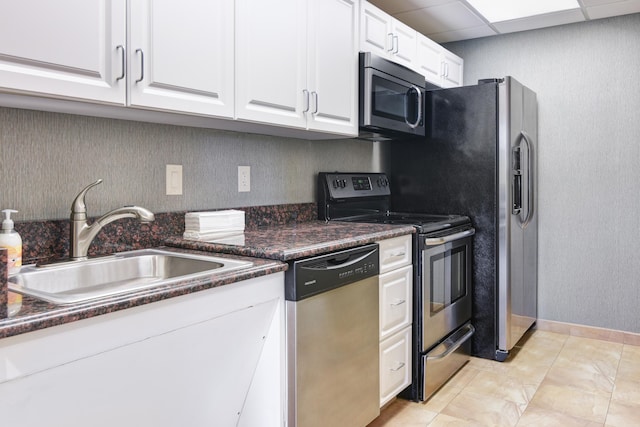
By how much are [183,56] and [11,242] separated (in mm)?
728

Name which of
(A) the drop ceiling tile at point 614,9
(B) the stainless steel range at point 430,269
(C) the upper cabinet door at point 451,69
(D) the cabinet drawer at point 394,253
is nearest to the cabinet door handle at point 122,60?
(D) the cabinet drawer at point 394,253

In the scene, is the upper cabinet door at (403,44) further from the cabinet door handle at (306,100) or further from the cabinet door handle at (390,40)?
the cabinet door handle at (306,100)

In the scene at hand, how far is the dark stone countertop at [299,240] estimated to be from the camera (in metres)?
1.60

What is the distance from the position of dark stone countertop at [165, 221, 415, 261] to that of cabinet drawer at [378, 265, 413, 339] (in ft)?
0.58

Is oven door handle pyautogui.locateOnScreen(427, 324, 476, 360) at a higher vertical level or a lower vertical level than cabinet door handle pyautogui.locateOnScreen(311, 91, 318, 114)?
lower

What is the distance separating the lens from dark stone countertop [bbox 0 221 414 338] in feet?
3.10

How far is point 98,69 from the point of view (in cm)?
132

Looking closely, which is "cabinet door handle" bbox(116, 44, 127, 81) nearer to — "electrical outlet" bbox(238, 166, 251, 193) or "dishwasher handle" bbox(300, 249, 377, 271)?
"dishwasher handle" bbox(300, 249, 377, 271)

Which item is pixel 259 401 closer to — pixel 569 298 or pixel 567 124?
pixel 569 298

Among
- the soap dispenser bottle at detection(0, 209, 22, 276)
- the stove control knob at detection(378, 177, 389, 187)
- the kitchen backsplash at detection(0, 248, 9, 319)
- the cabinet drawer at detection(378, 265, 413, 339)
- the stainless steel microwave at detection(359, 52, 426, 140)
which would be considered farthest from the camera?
the stove control knob at detection(378, 177, 389, 187)

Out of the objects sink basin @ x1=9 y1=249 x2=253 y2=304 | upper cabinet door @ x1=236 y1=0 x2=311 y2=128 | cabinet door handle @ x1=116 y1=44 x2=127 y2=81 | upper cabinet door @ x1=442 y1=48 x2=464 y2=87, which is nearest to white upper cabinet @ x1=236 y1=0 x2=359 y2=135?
upper cabinet door @ x1=236 y1=0 x2=311 y2=128

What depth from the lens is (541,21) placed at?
3252mm

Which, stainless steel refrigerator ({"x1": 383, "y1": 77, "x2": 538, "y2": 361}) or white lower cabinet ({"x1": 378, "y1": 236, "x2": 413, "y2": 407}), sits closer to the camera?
white lower cabinet ({"x1": 378, "y1": 236, "x2": 413, "y2": 407})

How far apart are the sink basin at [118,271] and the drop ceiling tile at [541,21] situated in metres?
2.72
